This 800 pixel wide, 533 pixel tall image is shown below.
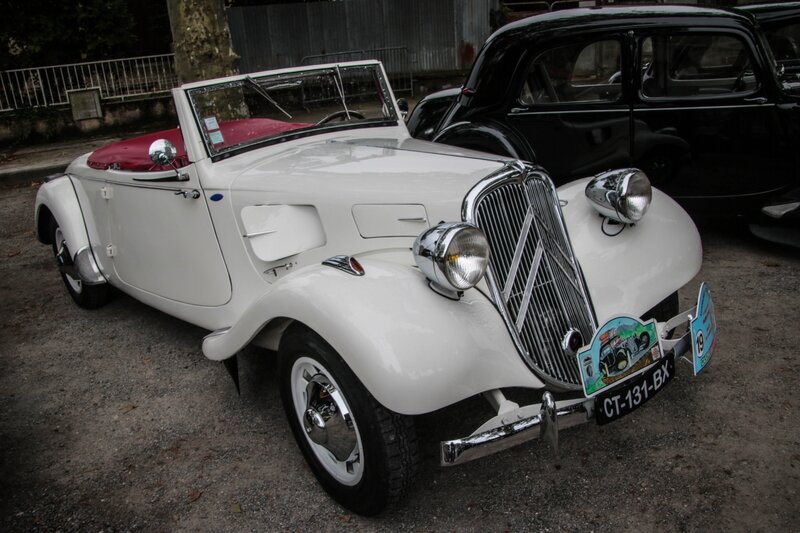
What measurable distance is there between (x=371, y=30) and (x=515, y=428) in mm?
14179

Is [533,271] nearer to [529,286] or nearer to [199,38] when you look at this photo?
[529,286]

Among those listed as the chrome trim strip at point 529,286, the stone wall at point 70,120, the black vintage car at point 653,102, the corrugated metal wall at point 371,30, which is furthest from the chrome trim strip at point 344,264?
the corrugated metal wall at point 371,30

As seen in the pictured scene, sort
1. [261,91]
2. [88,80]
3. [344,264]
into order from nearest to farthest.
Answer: [344,264] → [261,91] → [88,80]

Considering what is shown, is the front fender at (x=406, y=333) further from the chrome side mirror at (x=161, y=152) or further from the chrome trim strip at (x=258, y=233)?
the chrome side mirror at (x=161, y=152)

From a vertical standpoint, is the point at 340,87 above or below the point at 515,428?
above

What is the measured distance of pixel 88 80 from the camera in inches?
488

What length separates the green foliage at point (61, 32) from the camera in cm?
1284

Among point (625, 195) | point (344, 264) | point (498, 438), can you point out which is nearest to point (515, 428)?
point (498, 438)

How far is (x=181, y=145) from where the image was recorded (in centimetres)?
414

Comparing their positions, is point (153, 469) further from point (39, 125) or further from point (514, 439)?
point (39, 125)

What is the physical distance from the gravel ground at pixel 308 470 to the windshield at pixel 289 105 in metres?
1.28

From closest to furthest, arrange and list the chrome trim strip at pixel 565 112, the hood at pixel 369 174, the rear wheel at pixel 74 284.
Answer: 1. the hood at pixel 369 174
2. the rear wheel at pixel 74 284
3. the chrome trim strip at pixel 565 112

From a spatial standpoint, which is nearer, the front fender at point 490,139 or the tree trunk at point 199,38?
the front fender at point 490,139

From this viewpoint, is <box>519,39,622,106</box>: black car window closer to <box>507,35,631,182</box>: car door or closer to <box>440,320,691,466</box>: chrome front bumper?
<box>507,35,631,182</box>: car door
